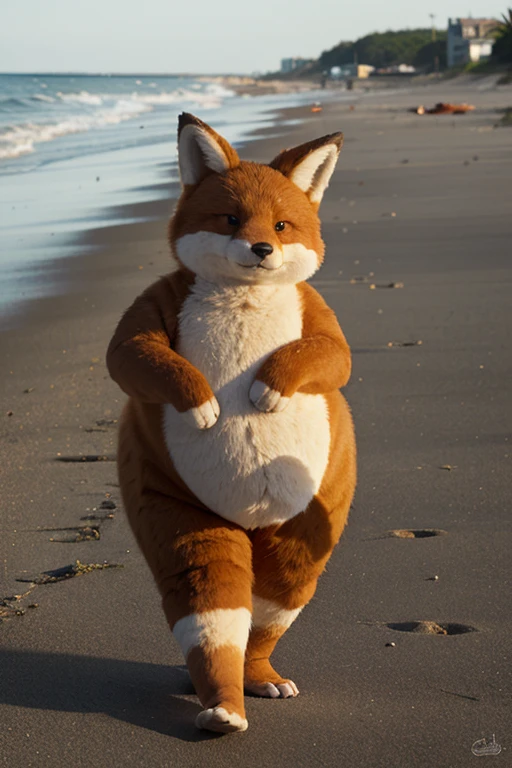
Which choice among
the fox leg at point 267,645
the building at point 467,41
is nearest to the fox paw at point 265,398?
the fox leg at point 267,645

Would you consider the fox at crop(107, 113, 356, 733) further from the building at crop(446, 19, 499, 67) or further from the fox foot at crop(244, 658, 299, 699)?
the building at crop(446, 19, 499, 67)

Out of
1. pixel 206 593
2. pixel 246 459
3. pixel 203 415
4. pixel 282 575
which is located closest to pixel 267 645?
pixel 282 575

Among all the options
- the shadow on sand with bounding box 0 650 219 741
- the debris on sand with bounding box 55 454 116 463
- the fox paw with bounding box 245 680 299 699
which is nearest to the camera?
the shadow on sand with bounding box 0 650 219 741

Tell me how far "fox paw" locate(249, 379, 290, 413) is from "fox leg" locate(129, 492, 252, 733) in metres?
0.30

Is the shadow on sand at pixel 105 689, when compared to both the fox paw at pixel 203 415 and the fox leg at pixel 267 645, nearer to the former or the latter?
the fox leg at pixel 267 645

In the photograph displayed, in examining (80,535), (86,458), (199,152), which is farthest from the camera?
(86,458)

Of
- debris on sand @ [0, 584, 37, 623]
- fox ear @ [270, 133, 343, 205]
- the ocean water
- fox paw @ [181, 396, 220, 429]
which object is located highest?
fox ear @ [270, 133, 343, 205]

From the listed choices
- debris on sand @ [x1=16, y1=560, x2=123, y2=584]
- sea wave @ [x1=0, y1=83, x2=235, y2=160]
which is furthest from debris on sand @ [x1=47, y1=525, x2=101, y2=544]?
sea wave @ [x1=0, y1=83, x2=235, y2=160]

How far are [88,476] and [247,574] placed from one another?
72.7 inches

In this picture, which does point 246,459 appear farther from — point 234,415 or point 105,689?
point 105,689

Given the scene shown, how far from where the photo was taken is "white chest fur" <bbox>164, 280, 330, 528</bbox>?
8.46 feet

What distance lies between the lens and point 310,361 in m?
2.62

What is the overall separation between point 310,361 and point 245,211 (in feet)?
1.30

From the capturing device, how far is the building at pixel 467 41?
101938mm
